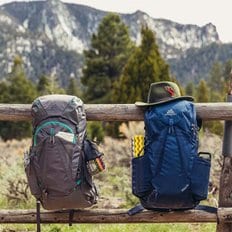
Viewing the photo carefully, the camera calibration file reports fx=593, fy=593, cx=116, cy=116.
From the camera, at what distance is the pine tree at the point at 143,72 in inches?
693

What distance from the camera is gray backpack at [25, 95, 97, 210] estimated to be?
3.79 metres

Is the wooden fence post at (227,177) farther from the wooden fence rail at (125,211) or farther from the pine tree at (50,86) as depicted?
the pine tree at (50,86)

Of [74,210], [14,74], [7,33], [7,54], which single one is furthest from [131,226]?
[7,33]

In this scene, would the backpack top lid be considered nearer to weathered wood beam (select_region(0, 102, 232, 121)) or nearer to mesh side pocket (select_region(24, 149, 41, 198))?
weathered wood beam (select_region(0, 102, 232, 121))

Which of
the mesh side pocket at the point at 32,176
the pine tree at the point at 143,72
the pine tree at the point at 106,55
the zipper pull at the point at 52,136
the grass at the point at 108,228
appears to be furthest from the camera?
Result: the pine tree at the point at 106,55

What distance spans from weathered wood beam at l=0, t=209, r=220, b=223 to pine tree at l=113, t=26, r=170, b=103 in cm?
1323

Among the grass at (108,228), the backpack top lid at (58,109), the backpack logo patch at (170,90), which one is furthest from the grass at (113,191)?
the backpack logo patch at (170,90)

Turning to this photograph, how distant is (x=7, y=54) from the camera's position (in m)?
131

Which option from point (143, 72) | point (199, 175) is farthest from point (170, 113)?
point (143, 72)

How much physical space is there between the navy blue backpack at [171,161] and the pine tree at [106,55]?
22855 millimetres

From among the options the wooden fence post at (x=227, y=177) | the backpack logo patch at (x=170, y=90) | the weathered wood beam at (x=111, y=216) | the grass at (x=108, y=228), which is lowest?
the grass at (x=108, y=228)

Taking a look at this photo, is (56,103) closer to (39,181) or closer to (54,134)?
(54,134)

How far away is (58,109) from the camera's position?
3.89m

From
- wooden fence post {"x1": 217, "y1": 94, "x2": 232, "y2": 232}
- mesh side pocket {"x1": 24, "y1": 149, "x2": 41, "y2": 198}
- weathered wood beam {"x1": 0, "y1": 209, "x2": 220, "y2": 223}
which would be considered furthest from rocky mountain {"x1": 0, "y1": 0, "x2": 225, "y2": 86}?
mesh side pocket {"x1": 24, "y1": 149, "x2": 41, "y2": 198}
